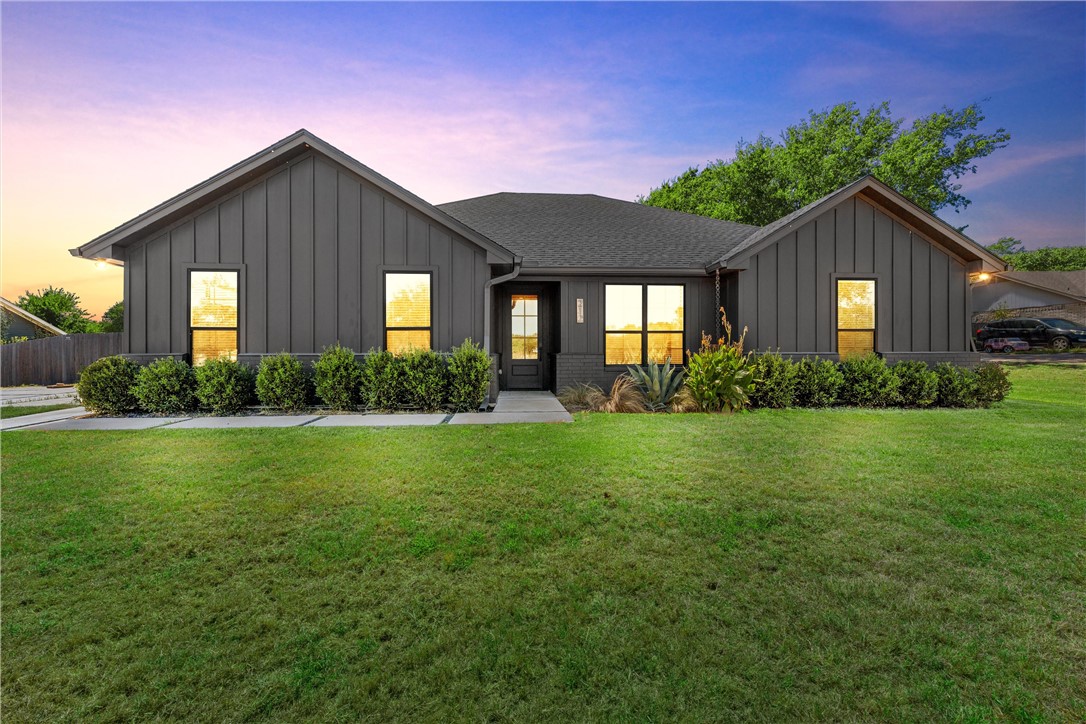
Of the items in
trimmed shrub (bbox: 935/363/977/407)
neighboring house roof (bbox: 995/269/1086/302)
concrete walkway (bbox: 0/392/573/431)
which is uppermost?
neighboring house roof (bbox: 995/269/1086/302)

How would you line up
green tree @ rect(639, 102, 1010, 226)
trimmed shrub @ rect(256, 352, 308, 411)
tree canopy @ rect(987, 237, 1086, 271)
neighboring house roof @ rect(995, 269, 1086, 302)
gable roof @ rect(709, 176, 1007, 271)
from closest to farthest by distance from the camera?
trimmed shrub @ rect(256, 352, 308, 411) → gable roof @ rect(709, 176, 1007, 271) → green tree @ rect(639, 102, 1010, 226) → neighboring house roof @ rect(995, 269, 1086, 302) → tree canopy @ rect(987, 237, 1086, 271)

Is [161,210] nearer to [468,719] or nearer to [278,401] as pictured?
[278,401]

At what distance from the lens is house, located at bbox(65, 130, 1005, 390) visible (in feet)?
29.9

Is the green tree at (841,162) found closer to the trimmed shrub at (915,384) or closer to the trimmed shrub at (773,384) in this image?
the trimmed shrub at (915,384)

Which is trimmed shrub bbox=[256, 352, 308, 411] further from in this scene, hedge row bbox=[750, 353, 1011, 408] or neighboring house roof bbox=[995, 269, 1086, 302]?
neighboring house roof bbox=[995, 269, 1086, 302]

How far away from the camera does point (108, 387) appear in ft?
26.7

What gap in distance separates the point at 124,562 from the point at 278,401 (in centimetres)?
602

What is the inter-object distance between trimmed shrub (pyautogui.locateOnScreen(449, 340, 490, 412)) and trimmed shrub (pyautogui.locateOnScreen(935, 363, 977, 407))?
344 inches

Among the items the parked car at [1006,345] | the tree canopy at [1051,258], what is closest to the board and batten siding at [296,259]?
the parked car at [1006,345]

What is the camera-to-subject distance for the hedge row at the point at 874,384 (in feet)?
30.0

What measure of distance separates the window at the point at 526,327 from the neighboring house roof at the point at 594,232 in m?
1.28

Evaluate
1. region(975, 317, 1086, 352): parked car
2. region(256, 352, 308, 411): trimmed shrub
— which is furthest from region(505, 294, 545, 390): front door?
region(975, 317, 1086, 352): parked car

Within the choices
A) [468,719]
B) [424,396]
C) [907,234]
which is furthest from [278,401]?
[907,234]

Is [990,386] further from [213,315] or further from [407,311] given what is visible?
[213,315]
